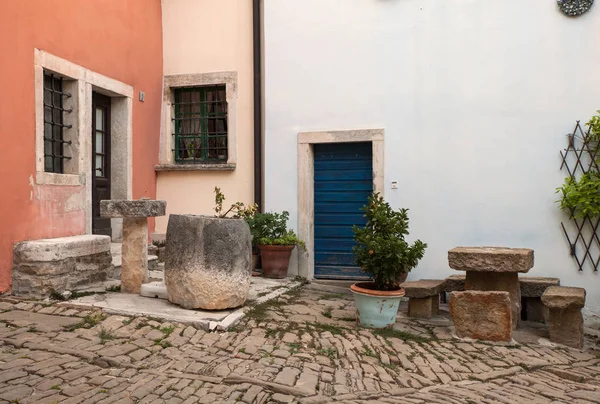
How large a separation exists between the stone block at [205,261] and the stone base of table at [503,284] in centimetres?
252

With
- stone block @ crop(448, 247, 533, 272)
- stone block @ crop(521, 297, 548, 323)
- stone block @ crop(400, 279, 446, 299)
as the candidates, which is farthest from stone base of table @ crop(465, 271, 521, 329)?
stone block @ crop(521, 297, 548, 323)

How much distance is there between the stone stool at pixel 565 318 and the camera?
489cm

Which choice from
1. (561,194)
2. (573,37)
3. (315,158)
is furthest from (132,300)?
(573,37)

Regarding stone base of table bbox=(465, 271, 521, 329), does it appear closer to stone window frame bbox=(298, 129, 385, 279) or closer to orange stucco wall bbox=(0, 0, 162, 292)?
stone window frame bbox=(298, 129, 385, 279)

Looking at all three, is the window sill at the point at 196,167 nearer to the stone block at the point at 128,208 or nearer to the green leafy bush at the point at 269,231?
the green leafy bush at the point at 269,231

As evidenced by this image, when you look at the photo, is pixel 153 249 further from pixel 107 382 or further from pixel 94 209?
pixel 107 382

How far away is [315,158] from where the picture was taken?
7.93 m

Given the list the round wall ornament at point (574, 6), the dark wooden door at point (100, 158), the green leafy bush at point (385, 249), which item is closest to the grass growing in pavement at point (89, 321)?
the green leafy bush at point (385, 249)

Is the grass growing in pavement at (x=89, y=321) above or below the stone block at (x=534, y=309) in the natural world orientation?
above

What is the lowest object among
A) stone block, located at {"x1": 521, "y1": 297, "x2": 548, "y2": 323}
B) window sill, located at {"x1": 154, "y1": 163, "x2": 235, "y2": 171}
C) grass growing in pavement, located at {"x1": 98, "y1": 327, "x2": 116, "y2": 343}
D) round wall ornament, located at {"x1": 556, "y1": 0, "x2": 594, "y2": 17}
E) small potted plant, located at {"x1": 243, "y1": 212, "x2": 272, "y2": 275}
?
stone block, located at {"x1": 521, "y1": 297, "x2": 548, "y2": 323}

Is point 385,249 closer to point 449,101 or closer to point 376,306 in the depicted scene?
point 376,306

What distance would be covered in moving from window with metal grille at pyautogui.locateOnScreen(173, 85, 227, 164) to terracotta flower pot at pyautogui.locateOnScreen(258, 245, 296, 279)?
1814 millimetres

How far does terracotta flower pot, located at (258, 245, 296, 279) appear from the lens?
24.1 feet

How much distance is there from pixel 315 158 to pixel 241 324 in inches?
146
